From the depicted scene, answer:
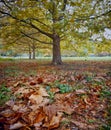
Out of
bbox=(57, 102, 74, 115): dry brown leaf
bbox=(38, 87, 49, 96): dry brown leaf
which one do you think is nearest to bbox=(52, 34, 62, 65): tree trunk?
bbox=(38, 87, 49, 96): dry brown leaf

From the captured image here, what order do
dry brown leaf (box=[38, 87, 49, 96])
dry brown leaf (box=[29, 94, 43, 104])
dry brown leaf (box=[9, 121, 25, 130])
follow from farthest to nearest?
dry brown leaf (box=[38, 87, 49, 96]) < dry brown leaf (box=[29, 94, 43, 104]) < dry brown leaf (box=[9, 121, 25, 130])

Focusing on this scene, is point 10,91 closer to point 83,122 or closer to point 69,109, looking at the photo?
point 69,109

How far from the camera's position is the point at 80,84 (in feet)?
16.1

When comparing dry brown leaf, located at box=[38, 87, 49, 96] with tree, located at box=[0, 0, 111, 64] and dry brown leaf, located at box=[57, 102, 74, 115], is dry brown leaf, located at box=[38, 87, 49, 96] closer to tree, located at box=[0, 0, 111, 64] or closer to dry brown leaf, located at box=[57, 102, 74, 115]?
dry brown leaf, located at box=[57, 102, 74, 115]

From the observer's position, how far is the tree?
684 cm

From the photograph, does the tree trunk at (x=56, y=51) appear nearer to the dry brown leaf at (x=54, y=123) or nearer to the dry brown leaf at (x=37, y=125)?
the dry brown leaf at (x=54, y=123)

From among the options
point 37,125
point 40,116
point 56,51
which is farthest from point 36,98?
point 56,51

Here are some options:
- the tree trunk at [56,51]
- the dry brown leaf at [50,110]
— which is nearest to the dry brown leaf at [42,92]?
the dry brown leaf at [50,110]

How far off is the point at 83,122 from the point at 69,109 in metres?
0.40

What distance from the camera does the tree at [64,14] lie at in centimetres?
684

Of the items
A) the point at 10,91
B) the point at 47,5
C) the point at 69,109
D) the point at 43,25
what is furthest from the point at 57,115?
the point at 43,25

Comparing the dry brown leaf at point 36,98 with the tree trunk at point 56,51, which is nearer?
the dry brown leaf at point 36,98

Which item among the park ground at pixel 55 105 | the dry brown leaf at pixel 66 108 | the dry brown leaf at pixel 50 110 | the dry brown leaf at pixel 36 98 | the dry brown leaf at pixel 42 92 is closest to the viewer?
the park ground at pixel 55 105

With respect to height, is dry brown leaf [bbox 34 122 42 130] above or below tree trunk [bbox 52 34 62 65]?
below
